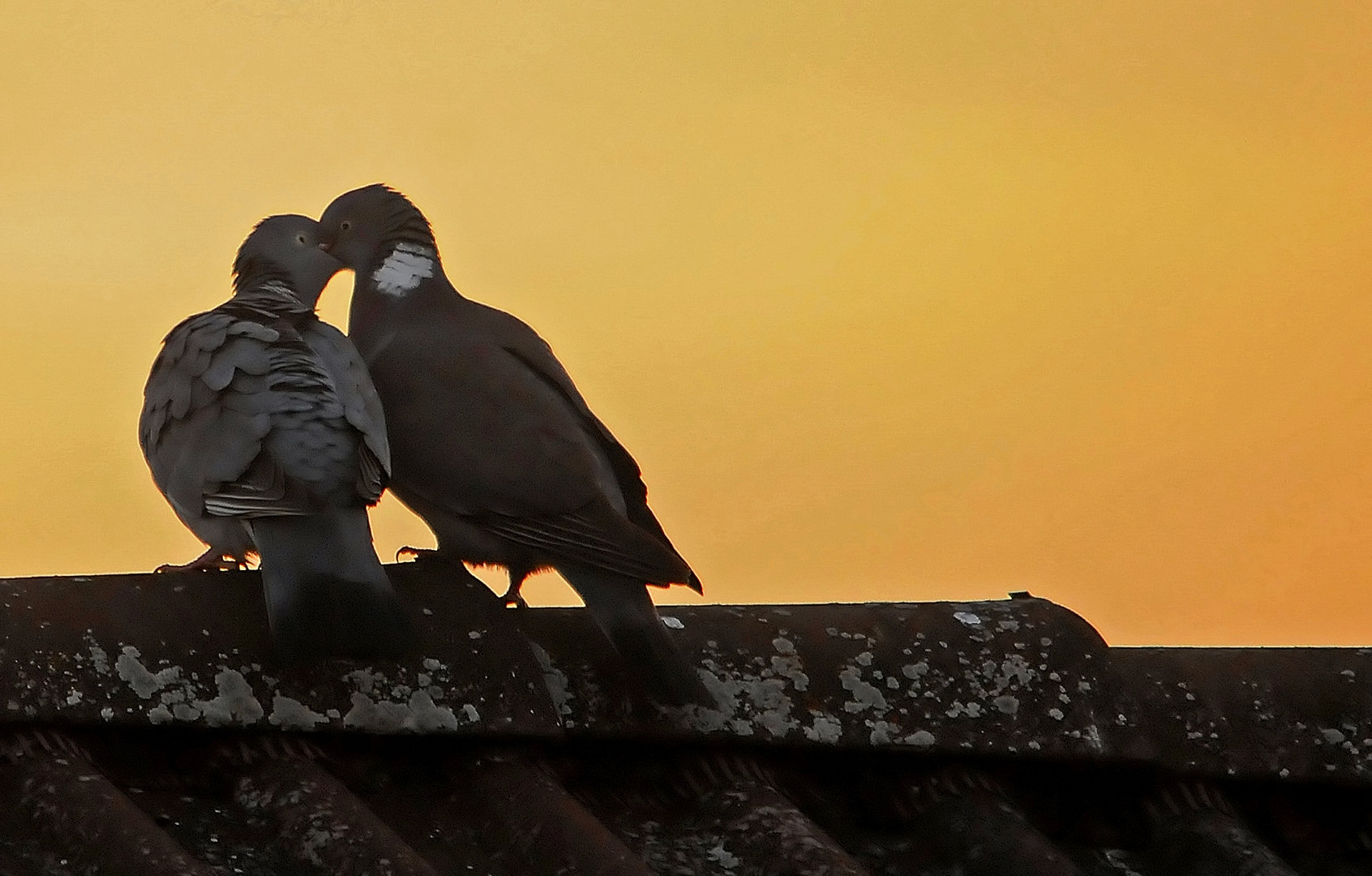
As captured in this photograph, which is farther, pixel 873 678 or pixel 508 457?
pixel 508 457

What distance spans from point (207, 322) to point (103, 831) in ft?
3.47

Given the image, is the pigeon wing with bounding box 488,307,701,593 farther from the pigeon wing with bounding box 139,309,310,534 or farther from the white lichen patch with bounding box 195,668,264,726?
the white lichen patch with bounding box 195,668,264,726

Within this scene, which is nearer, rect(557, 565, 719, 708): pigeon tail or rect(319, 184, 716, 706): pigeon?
rect(557, 565, 719, 708): pigeon tail

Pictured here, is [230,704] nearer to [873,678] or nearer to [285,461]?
[285,461]

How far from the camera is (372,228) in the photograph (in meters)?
3.47

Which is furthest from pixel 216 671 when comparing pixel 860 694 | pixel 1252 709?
pixel 1252 709

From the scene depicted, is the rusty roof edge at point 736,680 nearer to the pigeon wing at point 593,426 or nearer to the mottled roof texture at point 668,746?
the mottled roof texture at point 668,746

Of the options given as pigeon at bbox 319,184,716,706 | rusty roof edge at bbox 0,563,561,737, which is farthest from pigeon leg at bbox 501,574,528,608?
rusty roof edge at bbox 0,563,561,737

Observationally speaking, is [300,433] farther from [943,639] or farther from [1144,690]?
[1144,690]

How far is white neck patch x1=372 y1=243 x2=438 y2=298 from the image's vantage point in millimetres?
3213

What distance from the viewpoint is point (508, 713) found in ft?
6.75

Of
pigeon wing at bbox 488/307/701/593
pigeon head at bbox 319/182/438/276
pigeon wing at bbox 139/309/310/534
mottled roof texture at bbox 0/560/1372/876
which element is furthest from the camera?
pigeon head at bbox 319/182/438/276

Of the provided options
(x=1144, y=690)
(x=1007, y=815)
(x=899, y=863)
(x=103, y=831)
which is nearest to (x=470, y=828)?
(x=103, y=831)

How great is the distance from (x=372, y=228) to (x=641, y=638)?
5.22 feet
